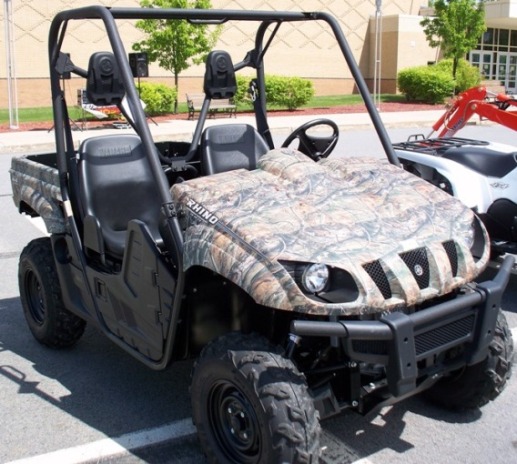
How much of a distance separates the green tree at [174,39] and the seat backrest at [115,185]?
1915cm

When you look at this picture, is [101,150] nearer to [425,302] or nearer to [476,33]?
[425,302]

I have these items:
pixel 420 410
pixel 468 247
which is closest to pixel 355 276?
pixel 468 247

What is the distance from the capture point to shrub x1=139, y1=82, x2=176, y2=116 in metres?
23.6

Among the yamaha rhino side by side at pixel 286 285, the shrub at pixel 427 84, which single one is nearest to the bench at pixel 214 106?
the shrub at pixel 427 84

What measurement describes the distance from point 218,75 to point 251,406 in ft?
7.32

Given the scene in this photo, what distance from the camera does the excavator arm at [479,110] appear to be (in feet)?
24.2

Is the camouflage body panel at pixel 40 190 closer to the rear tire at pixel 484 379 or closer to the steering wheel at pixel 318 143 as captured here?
the steering wheel at pixel 318 143

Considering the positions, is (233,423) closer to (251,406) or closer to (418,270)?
(251,406)

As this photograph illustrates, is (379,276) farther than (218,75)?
No

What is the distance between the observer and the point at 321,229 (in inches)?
126

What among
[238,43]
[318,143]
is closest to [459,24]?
[238,43]

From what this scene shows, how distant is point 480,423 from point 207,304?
1.57 metres

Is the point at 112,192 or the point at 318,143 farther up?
the point at 318,143

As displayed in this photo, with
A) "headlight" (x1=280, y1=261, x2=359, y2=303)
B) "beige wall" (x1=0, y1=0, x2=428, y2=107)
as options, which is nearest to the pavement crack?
"headlight" (x1=280, y1=261, x2=359, y2=303)
